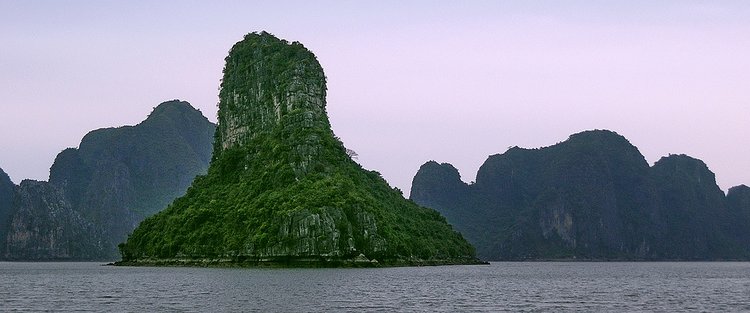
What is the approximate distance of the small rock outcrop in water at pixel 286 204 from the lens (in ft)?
459

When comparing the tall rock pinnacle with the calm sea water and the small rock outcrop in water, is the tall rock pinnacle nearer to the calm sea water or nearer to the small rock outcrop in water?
the small rock outcrop in water

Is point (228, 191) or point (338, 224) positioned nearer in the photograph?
point (338, 224)

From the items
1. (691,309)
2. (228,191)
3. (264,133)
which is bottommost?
(691,309)

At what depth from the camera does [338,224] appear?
140 meters

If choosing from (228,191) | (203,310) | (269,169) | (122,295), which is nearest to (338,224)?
(269,169)

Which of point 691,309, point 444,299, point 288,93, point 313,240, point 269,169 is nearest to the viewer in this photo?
point 691,309

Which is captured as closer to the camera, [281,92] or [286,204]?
[286,204]

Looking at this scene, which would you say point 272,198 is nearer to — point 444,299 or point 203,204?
point 203,204

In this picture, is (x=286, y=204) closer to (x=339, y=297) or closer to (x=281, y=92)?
(x=281, y=92)

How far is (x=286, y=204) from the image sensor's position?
146 m

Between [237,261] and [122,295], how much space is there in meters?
70.7

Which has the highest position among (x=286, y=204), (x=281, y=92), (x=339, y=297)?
(x=281, y=92)

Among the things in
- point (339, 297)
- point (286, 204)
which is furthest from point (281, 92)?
point (339, 297)

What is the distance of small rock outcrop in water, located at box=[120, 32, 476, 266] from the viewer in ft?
459
